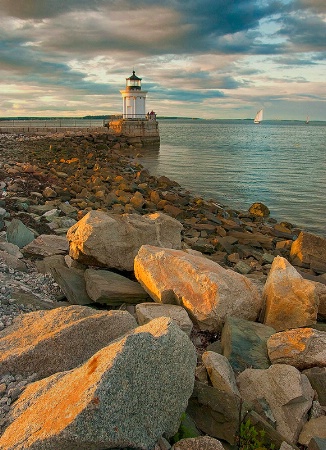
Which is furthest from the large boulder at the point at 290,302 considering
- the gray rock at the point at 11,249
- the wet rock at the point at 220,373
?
the gray rock at the point at 11,249

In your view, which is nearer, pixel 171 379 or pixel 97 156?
pixel 171 379

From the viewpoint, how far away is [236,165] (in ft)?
121

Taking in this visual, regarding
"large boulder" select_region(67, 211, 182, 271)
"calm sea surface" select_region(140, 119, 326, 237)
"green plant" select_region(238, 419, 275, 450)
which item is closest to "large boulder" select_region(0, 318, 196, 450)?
"green plant" select_region(238, 419, 275, 450)

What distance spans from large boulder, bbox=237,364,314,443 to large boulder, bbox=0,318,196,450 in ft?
3.65

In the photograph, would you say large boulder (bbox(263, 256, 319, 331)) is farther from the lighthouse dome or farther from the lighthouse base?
the lighthouse dome

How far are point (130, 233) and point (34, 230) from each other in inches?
141

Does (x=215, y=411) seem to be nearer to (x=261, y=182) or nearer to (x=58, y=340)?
(x=58, y=340)

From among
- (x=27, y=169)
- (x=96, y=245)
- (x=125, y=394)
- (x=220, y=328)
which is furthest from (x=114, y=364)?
(x=27, y=169)

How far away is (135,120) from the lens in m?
50.4

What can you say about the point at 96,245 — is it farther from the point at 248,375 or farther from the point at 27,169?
the point at 27,169

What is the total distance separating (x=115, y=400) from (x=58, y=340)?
145 cm

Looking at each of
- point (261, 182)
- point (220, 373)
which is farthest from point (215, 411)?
point (261, 182)

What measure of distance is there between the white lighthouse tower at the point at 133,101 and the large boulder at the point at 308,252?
4295 cm

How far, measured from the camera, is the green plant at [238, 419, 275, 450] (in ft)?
12.3
